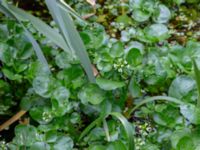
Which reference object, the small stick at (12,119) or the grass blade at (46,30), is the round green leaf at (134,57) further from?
the small stick at (12,119)

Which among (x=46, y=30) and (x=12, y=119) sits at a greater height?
(x=46, y=30)

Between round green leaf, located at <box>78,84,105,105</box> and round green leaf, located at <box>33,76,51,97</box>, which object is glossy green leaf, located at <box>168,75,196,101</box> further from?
round green leaf, located at <box>33,76,51,97</box>

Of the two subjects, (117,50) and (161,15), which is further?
(161,15)

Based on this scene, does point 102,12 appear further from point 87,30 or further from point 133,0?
point 87,30

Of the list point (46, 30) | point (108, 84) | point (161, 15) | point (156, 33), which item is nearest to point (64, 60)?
point (46, 30)

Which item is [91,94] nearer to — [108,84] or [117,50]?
[108,84]

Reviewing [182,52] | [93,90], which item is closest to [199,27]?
[182,52]

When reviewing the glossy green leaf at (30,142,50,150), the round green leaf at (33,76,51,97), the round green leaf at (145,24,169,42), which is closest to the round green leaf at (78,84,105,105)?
the round green leaf at (33,76,51,97)

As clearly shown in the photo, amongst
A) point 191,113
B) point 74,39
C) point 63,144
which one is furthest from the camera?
point 74,39
